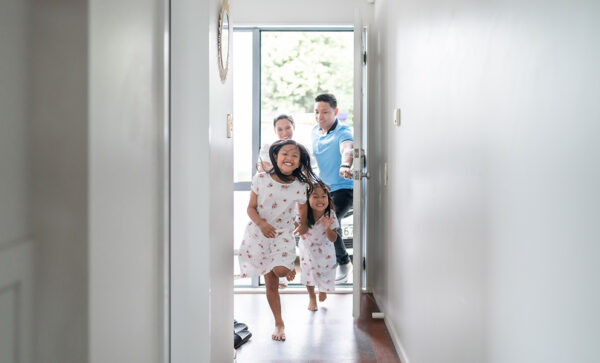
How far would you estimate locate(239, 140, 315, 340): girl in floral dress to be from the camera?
304cm

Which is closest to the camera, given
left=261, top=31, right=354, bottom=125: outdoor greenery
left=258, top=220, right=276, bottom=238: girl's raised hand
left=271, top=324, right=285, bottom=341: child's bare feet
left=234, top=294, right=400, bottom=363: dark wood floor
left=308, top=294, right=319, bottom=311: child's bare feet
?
left=234, top=294, right=400, bottom=363: dark wood floor

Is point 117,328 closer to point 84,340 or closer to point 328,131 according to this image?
point 84,340

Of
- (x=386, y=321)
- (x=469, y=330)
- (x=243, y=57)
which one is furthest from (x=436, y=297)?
(x=243, y=57)

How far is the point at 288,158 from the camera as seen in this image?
3.06 meters

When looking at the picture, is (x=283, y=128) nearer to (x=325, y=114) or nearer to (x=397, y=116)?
(x=325, y=114)

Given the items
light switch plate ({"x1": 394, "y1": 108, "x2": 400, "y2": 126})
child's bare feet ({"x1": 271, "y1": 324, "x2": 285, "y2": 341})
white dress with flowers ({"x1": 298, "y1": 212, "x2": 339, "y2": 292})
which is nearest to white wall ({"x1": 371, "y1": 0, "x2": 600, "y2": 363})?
light switch plate ({"x1": 394, "y1": 108, "x2": 400, "y2": 126})

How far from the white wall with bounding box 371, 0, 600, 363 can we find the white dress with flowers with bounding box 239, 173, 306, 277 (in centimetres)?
108

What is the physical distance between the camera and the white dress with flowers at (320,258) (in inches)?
129

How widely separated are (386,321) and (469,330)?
1.74 meters

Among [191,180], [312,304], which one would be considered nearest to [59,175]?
[191,180]

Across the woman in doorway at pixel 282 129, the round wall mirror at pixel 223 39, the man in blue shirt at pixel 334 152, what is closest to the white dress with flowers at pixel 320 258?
the man in blue shirt at pixel 334 152

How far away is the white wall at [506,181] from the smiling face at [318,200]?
1.10m

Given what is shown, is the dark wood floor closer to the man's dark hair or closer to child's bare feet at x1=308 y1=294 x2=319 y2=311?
child's bare feet at x1=308 y1=294 x2=319 y2=311

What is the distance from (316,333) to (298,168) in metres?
1.04
